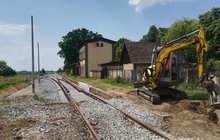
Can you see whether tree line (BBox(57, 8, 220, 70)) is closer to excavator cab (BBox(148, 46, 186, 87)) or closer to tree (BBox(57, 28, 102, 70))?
tree (BBox(57, 28, 102, 70))

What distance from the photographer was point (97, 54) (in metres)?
69.4

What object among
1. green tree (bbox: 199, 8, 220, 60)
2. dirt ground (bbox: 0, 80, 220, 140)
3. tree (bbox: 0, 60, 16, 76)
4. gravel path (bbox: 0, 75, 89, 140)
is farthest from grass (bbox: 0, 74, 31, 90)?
tree (bbox: 0, 60, 16, 76)

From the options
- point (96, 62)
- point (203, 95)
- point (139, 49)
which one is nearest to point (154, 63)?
point (203, 95)

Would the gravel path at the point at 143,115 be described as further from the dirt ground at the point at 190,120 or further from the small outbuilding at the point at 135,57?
the small outbuilding at the point at 135,57

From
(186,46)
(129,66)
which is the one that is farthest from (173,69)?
(129,66)

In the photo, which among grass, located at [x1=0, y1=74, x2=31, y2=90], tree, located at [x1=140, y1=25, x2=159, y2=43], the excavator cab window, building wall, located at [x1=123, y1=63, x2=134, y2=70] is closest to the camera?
the excavator cab window

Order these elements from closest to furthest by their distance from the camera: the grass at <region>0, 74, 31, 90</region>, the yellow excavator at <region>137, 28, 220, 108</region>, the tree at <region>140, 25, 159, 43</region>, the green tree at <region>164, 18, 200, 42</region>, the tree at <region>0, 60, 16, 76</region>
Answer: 1. the yellow excavator at <region>137, 28, 220, 108</region>
2. the grass at <region>0, 74, 31, 90</region>
3. the green tree at <region>164, 18, 200, 42</region>
4. the tree at <region>140, 25, 159, 43</region>
5. the tree at <region>0, 60, 16, 76</region>

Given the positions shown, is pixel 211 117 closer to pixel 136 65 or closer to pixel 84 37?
pixel 136 65

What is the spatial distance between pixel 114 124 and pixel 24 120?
3.91 meters

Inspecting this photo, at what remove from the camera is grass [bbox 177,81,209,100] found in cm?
1973

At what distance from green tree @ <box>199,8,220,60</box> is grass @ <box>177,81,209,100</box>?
16062 millimetres

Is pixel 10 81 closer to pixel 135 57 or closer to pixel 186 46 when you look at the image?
pixel 135 57

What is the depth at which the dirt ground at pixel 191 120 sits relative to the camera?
10906mm

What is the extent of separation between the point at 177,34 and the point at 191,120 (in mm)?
50979
